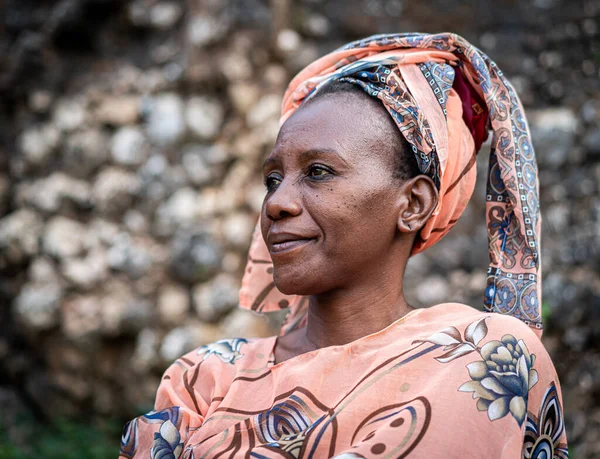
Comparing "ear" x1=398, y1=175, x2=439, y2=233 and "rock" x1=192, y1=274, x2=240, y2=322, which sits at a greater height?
"ear" x1=398, y1=175, x2=439, y2=233

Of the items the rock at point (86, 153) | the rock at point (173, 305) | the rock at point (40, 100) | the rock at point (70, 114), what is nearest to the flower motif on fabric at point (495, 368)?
the rock at point (173, 305)

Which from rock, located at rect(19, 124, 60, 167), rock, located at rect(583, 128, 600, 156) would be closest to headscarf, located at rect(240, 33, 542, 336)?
rock, located at rect(583, 128, 600, 156)

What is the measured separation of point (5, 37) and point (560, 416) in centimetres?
446

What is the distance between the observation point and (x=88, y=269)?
14.2ft

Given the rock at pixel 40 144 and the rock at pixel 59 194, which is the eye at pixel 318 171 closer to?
the rock at pixel 59 194

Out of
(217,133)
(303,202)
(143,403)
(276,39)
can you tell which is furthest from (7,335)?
(303,202)

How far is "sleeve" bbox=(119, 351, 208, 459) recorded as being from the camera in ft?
5.96

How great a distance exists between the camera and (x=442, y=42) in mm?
2053

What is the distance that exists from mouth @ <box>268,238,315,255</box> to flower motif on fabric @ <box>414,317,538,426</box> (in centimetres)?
38

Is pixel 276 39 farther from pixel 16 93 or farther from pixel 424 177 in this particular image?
pixel 424 177

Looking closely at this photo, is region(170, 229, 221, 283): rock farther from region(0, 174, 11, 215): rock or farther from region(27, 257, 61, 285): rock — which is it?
region(0, 174, 11, 215): rock

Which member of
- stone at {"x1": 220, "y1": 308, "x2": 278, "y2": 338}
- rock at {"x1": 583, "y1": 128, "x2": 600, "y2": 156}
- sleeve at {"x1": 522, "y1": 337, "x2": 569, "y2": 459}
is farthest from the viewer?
stone at {"x1": 220, "y1": 308, "x2": 278, "y2": 338}

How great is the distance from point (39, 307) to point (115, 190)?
86 centimetres

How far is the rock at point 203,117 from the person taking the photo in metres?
4.22
